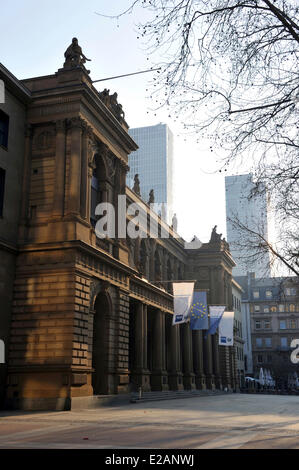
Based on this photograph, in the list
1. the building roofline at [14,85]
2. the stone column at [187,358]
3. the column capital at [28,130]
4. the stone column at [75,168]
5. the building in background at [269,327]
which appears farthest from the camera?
the building in background at [269,327]

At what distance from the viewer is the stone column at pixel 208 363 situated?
6438 cm

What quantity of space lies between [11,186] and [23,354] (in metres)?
9.29

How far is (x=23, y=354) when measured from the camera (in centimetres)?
2816

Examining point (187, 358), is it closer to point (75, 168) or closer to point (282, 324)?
point (75, 168)

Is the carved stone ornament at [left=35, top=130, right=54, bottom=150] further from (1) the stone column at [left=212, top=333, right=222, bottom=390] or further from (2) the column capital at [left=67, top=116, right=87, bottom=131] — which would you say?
(1) the stone column at [left=212, top=333, right=222, bottom=390]

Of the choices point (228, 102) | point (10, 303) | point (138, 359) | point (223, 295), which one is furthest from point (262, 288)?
point (228, 102)

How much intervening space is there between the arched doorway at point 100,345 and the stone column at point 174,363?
2075cm

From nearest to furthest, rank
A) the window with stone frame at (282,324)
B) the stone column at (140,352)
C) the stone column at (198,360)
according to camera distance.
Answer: the stone column at (140,352) < the stone column at (198,360) < the window with stone frame at (282,324)

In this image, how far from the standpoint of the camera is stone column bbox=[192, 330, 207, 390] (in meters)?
60.7

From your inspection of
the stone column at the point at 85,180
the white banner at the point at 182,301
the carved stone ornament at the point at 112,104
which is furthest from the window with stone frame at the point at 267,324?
the stone column at the point at 85,180

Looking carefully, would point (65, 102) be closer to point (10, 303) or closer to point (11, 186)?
point (11, 186)
